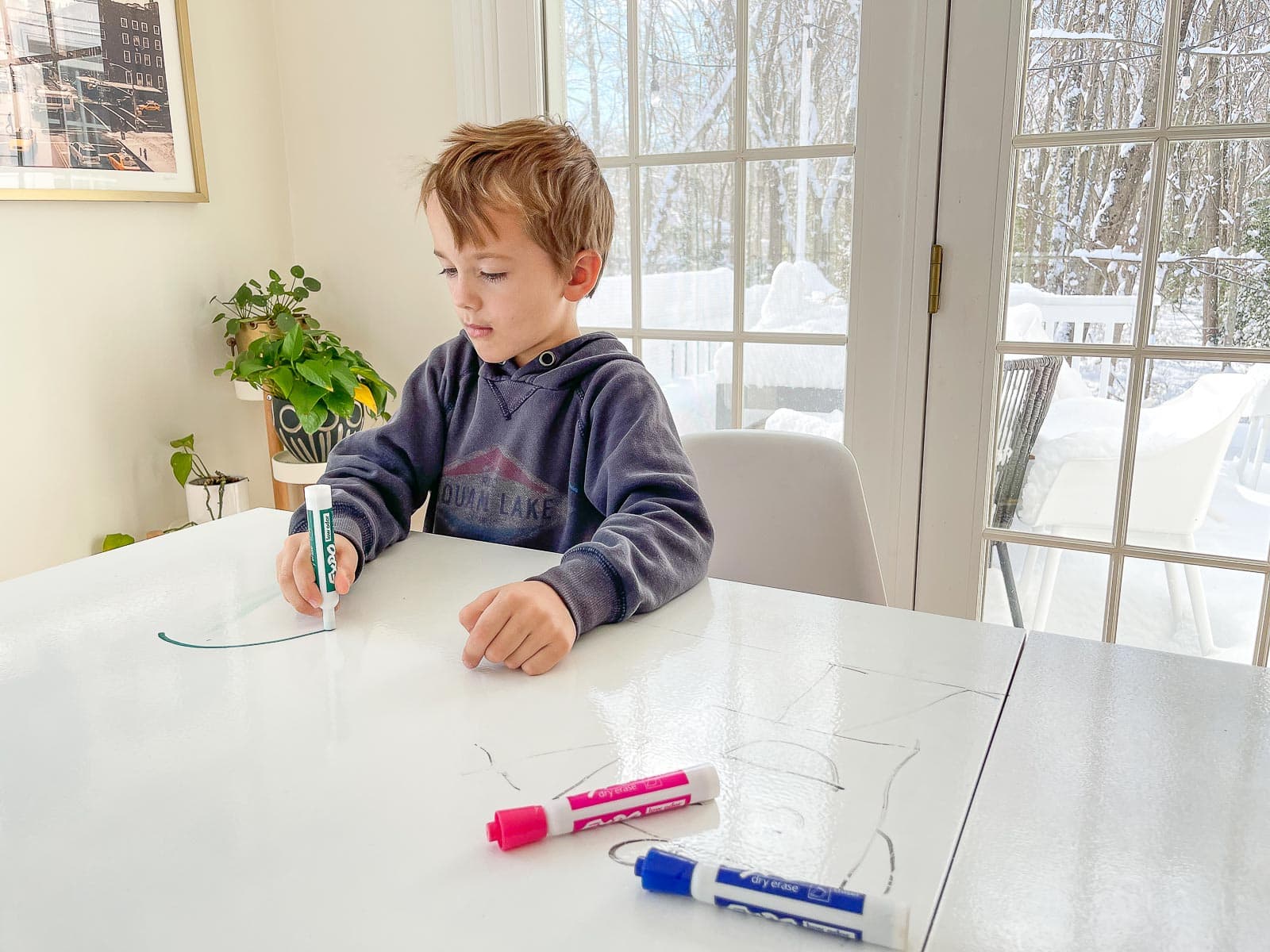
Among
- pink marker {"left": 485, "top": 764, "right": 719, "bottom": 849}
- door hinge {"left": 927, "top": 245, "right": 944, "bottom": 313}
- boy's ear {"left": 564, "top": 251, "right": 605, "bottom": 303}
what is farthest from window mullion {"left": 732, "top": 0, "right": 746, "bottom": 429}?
pink marker {"left": 485, "top": 764, "right": 719, "bottom": 849}

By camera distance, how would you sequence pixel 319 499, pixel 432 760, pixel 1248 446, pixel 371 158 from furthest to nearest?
pixel 371 158, pixel 1248 446, pixel 319 499, pixel 432 760

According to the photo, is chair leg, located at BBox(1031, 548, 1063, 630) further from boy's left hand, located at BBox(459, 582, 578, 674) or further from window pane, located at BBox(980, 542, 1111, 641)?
boy's left hand, located at BBox(459, 582, 578, 674)

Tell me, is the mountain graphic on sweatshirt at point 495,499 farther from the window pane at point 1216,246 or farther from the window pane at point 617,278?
the window pane at point 1216,246

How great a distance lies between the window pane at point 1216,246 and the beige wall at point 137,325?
2070 mm

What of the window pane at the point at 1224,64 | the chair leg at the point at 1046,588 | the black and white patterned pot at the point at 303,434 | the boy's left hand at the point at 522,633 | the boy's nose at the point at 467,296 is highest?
the window pane at the point at 1224,64

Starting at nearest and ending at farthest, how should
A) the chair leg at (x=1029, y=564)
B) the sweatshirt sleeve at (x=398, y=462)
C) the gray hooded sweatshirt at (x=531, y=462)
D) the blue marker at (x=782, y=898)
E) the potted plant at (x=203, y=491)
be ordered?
the blue marker at (x=782, y=898) < the gray hooded sweatshirt at (x=531, y=462) < the sweatshirt sleeve at (x=398, y=462) < the chair leg at (x=1029, y=564) < the potted plant at (x=203, y=491)

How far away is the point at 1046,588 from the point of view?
190 cm

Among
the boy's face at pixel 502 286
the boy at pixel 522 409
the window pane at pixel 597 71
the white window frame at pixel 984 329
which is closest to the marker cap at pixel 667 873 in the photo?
the boy at pixel 522 409

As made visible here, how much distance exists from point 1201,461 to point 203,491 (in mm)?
2100

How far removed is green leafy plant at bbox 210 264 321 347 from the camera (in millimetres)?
2264

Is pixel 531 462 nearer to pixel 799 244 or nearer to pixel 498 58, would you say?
pixel 799 244

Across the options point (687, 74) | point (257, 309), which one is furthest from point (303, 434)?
point (687, 74)

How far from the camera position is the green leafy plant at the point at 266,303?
226cm

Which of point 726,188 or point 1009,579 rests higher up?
point 726,188
